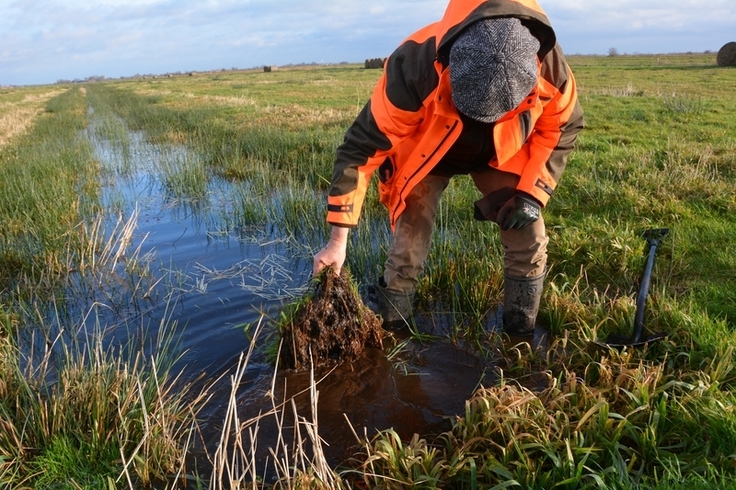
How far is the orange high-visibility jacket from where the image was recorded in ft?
8.14

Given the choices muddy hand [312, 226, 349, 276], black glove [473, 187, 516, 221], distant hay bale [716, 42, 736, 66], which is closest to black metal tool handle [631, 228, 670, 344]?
black glove [473, 187, 516, 221]

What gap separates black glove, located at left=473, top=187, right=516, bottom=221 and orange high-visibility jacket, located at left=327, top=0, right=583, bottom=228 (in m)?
0.15

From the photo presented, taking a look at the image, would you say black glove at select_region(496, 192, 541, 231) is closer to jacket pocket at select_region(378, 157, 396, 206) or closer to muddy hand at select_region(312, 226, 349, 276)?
jacket pocket at select_region(378, 157, 396, 206)

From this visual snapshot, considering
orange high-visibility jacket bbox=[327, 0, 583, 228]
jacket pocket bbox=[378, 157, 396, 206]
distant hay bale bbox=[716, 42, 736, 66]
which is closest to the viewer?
orange high-visibility jacket bbox=[327, 0, 583, 228]

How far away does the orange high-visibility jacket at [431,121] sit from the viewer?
2.48 m

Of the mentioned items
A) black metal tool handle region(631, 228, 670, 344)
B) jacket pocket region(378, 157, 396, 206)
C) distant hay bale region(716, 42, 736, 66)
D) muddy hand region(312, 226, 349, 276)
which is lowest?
black metal tool handle region(631, 228, 670, 344)

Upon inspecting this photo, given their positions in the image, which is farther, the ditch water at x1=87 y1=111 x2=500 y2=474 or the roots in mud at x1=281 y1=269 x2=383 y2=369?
the roots in mud at x1=281 y1=269 x2=383 y2=369

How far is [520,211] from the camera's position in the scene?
2941 millimetres

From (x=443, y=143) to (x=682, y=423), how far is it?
1689 mm

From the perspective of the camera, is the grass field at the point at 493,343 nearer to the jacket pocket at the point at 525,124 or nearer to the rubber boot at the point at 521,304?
the rubber boot at the point at 521,304

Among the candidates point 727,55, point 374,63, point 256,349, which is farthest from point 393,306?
point 374,63

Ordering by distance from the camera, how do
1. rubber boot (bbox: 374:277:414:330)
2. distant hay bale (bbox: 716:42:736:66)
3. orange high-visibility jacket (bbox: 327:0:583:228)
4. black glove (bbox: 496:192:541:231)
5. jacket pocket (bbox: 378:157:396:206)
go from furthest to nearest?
distant hay bale (bbox: 716:42:736:66) < rubber boot (bbox: 374:277:414:330) < jacket pocket (bbox: 378:157:396:206) < black glove (bbox: 496:192:541:231) < orange high-visibility jacket (bbox: 327:0:583:228)

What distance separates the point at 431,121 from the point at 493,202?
78 cm

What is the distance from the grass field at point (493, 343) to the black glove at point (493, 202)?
718 mm
